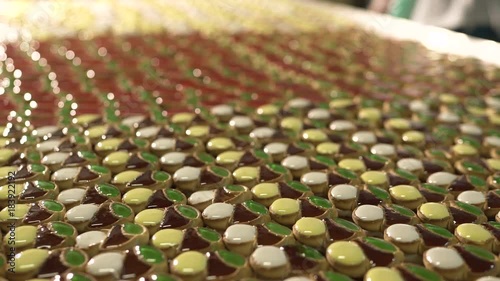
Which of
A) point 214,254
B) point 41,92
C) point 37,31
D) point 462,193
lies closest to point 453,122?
point 462,193

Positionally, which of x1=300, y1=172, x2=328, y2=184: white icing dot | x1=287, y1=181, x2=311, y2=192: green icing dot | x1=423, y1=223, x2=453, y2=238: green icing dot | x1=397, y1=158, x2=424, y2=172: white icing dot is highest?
x1=397, y1=158, x2=424, y2=172: white icing dot

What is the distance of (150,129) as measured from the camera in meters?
0.67

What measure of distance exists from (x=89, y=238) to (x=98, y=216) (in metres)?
0.04

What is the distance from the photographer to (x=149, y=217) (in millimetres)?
468

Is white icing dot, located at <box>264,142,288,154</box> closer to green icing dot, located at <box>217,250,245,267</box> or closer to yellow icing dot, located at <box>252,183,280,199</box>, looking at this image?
yellow icing dot, located at <box>252,183,280,199</box>

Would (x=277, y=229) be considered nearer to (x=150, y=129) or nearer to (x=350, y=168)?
(x=350, y=168)

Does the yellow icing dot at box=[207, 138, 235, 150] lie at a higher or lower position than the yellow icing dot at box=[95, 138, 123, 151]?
higher

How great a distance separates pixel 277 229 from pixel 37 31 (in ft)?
2.78

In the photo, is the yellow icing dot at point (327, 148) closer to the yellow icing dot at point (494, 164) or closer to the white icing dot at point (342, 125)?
the white icing dot at point (342, 125)

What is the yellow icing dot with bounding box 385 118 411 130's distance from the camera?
0.70 meters

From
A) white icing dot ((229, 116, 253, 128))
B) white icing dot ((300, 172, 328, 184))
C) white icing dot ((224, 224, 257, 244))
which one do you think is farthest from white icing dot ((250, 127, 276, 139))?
white icing dot ((224, 224, 257, 244))

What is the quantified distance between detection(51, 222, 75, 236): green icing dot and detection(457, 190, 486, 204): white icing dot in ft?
1.19

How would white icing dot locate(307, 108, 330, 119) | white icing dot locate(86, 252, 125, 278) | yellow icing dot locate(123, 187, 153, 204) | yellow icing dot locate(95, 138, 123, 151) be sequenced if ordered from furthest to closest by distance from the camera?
white icing dot locate(307, 108, 330, 119) < yellow icing dot locate(95, 138, 123, 151) < yellow icing dot locate(123, 187, 153, 204) < white icing dot locate(86, 252, 125, 278)

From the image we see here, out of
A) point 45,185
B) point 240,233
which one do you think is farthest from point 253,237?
point 45,185
